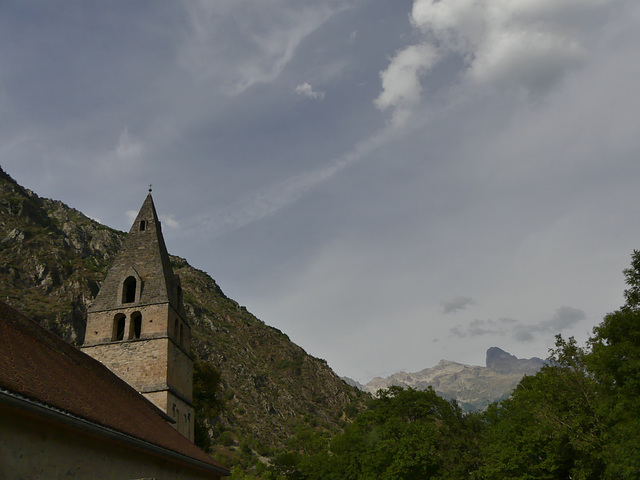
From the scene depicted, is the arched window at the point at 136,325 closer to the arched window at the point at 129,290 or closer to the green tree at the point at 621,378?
the arched window at the point at 129,290

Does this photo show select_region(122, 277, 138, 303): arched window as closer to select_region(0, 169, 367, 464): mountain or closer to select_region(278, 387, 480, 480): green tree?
select_region(278, 387, 480, 480): green tree

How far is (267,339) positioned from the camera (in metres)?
104

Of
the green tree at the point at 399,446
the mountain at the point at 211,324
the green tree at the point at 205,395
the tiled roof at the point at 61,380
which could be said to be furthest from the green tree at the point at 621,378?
the mountain at the point at 211,324

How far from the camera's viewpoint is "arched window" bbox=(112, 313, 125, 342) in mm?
22547

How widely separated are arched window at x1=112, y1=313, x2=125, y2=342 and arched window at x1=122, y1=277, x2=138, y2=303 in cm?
87

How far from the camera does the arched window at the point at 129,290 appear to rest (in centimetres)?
2371

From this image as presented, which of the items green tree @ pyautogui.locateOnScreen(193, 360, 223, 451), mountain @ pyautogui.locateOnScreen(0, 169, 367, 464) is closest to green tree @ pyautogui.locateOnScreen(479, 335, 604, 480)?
green tree @ pyautogui.locateOnScreen(193, 360, 223, 451)

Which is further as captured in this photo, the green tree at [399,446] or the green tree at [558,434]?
the green tree at [399,446]

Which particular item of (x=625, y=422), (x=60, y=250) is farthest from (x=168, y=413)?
(x=60, y=250)

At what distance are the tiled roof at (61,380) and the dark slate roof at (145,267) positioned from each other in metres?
7.71

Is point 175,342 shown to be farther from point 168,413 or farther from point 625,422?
point 625,422

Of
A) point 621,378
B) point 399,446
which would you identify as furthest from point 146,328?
point 621,378

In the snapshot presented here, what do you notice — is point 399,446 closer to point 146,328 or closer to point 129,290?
point 146,328

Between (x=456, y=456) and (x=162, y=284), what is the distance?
94.9 feet
